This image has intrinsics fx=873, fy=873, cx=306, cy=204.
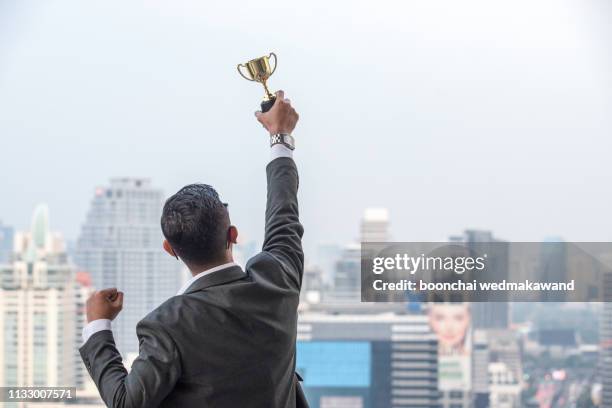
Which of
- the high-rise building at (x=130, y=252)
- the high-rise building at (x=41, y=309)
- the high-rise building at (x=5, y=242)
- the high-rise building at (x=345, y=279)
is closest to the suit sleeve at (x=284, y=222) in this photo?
the high-rise building at (x=41, y=309)

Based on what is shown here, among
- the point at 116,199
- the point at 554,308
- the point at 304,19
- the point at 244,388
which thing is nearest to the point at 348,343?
the point at 554,308

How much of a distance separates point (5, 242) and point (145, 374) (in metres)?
5.11

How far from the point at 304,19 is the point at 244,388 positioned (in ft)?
7.21

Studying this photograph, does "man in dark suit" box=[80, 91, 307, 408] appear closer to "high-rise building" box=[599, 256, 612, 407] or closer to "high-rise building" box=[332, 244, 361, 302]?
"high-rise building" box=[599, 256, 612, 407]

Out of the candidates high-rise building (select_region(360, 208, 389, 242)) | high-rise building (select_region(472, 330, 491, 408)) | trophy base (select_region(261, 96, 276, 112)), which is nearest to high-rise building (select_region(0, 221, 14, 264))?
high-rise building (select_region(360, 208, 389, 242))

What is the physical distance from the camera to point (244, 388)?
1.08 m

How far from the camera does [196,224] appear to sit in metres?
1.08

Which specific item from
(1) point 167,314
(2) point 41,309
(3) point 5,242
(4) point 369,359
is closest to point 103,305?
(1) point 167,314

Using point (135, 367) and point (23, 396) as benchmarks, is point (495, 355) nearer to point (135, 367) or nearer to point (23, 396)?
point (23, 396)

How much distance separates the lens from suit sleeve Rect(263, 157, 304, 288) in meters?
1.17

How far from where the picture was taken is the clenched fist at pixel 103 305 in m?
1.13

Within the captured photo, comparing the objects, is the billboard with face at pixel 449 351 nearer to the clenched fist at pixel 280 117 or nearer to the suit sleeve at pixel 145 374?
the clenched fist at pixel 280 117

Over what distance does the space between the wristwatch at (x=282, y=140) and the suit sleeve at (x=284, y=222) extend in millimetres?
45

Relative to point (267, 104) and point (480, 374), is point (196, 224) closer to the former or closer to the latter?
point (267, 104)
